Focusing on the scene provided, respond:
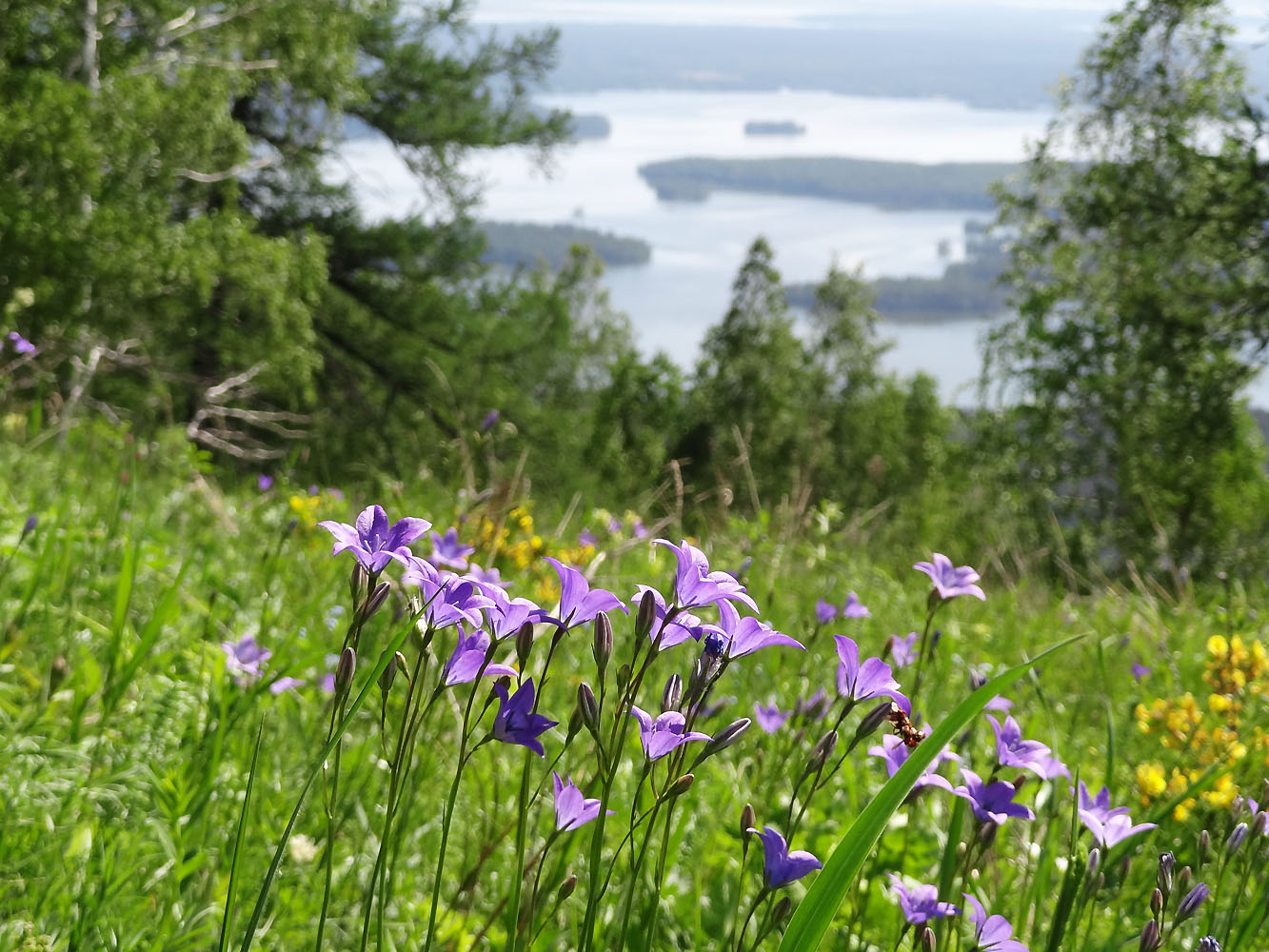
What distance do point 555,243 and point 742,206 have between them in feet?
134

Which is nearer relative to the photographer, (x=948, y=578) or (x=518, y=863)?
(x=518, y=863)

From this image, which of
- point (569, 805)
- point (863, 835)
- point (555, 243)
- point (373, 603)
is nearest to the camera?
point (863, 835)

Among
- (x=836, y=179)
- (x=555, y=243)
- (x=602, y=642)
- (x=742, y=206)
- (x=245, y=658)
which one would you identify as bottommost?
(x=245, y=658)

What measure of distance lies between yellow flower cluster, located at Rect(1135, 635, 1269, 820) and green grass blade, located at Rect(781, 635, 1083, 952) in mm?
1681

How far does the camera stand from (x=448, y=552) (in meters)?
1.72

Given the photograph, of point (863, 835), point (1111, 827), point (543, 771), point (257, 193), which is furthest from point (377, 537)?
point (257, 193)

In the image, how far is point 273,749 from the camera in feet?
6.39

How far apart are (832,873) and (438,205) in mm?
18046

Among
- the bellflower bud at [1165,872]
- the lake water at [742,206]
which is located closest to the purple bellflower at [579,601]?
the bellflower bud at [1165,872]

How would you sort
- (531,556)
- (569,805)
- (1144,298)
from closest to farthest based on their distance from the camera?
(569,805)
(531,556)
(1144,298)

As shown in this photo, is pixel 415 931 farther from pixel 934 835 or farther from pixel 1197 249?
pixel 1197 249

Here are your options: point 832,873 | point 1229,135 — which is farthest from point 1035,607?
point 1229,135

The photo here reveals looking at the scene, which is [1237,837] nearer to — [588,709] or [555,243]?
[588,709]

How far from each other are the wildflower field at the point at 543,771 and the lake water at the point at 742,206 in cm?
6994
